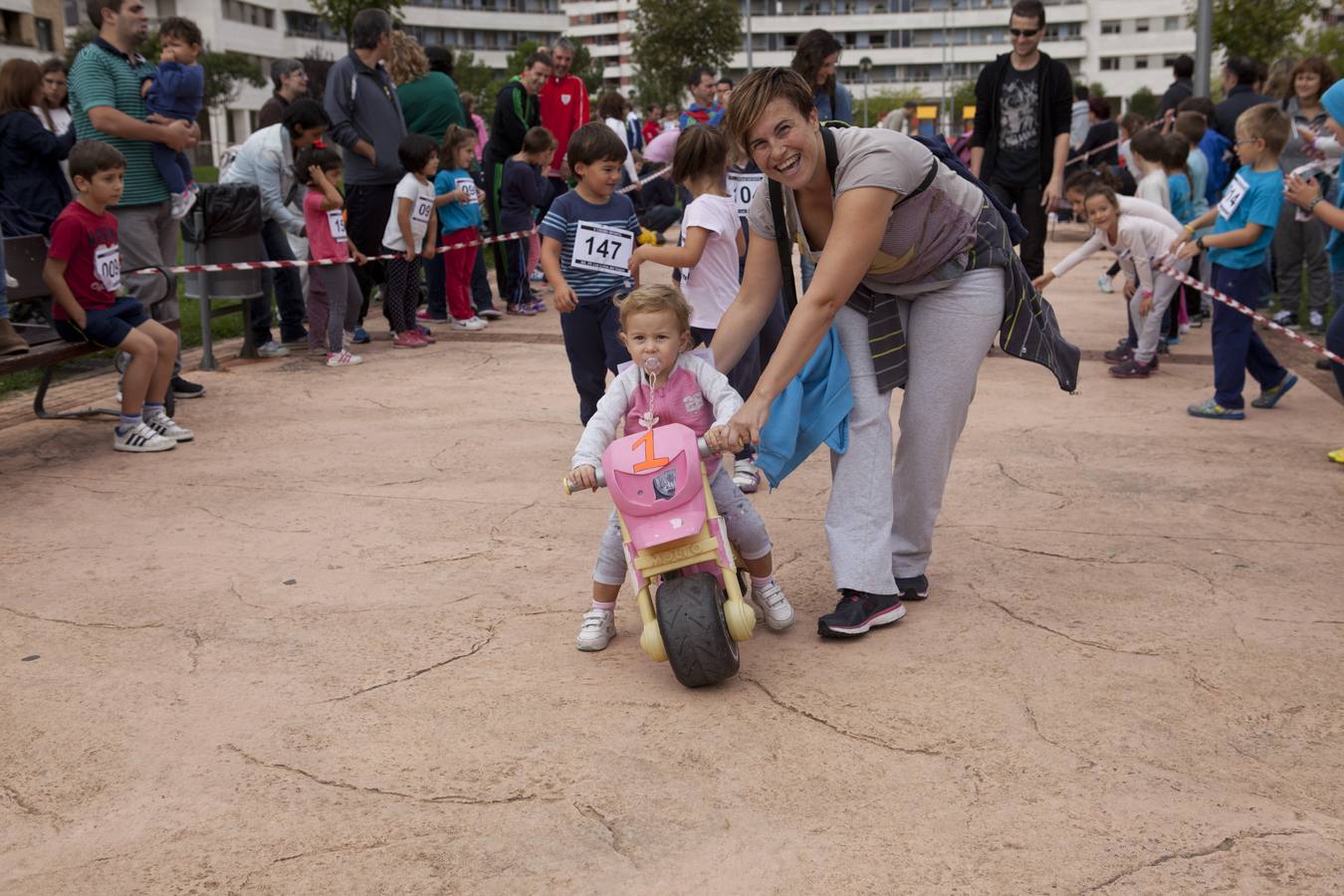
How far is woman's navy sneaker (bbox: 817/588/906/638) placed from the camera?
395cm

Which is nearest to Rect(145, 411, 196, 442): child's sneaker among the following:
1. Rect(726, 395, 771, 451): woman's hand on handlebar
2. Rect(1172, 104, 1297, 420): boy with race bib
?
Rect(726, 395, 771, 451): woman's hand on handlebar

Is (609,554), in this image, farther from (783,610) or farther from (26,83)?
(26,83)

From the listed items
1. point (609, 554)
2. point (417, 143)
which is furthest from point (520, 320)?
point (609, 554)

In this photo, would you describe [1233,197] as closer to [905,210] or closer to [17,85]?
[905,210]

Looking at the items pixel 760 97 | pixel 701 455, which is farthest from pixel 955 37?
pixel 701 455

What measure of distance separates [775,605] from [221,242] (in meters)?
5.87

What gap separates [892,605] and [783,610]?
0.34 m

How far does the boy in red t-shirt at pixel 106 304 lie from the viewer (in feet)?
20.6

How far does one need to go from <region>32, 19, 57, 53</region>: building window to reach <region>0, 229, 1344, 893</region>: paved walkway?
5669 cm

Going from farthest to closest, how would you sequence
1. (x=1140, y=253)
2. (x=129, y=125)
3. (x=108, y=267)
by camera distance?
(x=1140, y=253) < (x=129, y=125) < (x=108, y=267)

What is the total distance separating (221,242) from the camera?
8.59m

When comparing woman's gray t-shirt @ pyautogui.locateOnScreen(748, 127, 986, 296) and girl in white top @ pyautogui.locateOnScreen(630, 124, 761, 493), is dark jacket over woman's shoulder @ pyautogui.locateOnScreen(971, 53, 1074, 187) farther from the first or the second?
woman's gray t-shirt @ pyautogui.locateOnScreen(748, 127, 986, 296)

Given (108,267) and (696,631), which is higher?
(108,267)

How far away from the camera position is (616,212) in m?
6.07
